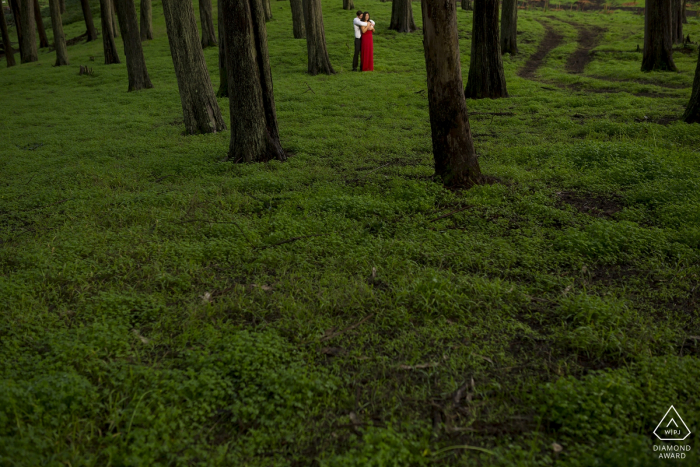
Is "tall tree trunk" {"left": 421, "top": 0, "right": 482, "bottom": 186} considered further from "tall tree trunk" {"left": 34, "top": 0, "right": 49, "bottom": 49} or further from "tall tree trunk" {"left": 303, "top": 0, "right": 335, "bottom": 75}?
"tall tree trunk" {"left": 34, "top": 0, "right": 49, "bottom": 49}

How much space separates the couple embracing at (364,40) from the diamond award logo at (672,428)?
58.1ft

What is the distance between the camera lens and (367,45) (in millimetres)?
19094

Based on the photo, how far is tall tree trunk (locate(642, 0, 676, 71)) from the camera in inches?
605

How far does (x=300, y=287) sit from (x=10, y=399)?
230 centimetres

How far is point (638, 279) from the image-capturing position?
452 cm

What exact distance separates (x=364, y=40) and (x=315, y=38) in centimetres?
202

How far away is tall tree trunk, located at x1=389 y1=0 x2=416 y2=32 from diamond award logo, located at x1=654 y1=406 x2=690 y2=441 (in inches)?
1020

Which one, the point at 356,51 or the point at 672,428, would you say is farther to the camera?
the point at 356,51

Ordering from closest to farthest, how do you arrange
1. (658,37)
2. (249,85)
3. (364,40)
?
(249,85) → (658,37) → (364,40)

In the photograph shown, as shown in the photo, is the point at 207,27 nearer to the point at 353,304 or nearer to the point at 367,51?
the point at 367,51

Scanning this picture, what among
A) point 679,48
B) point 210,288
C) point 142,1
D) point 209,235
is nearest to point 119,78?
point 142,1

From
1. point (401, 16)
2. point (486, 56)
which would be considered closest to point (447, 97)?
point (486, 56)

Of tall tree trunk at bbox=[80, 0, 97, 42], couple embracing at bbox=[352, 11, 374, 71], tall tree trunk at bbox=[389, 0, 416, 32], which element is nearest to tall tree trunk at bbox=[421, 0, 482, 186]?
couple embracing at bbox=[352, 11, 374, 71]

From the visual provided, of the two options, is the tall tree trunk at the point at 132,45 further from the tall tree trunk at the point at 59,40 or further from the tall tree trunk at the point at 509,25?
the tall tree trunk at the point at 509,25
